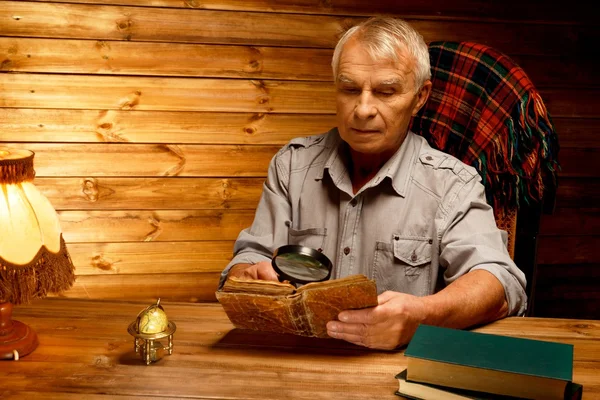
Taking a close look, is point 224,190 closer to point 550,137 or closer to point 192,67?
point 192,67

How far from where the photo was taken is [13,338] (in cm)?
144

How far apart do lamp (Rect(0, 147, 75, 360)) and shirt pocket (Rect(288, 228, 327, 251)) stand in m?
0.73

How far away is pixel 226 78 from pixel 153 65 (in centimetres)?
31

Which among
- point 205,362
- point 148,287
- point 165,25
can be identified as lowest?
point 148,287

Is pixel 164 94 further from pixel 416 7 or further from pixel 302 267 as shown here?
pixel 302 267

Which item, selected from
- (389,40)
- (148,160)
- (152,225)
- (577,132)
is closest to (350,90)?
(389,40)

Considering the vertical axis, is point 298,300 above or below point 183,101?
below

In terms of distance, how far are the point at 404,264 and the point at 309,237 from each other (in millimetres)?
296

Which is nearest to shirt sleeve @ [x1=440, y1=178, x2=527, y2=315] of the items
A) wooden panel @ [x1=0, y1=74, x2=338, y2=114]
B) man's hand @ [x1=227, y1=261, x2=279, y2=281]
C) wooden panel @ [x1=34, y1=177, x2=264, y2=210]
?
man's hand @ [x1=227, y1=261, x2=279, y2=281]

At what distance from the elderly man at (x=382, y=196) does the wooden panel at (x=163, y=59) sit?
92cm

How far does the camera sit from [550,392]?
3.93 ft

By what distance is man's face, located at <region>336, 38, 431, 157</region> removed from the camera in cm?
186

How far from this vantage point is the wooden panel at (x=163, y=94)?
111 inches

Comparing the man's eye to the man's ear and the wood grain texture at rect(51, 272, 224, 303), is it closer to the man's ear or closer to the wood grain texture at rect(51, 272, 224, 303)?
the man's ear
